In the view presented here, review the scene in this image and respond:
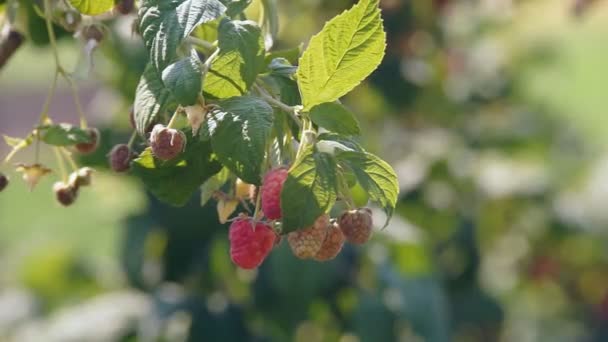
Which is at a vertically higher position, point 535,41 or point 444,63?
point 444,63

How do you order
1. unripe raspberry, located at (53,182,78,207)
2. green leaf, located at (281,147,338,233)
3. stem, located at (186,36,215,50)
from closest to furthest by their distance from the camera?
green leaf, located at (281,147,338,233) < stem, located at (186,36,215,50) < unripe raspberry, located at (53,182,78,207)

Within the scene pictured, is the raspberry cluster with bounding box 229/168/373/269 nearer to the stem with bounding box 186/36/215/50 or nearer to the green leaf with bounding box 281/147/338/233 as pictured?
the green leaf with bounding box 281/147/338/233

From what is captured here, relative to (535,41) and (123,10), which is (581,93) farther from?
(123,10)

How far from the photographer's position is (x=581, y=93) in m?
9.29

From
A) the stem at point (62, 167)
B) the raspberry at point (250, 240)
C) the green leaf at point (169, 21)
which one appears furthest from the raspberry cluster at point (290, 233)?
the stem at point (62, 167)

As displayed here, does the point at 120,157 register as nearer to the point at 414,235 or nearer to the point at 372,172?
the point at 372,172

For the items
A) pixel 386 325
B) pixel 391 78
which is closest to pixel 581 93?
pixel 391 78

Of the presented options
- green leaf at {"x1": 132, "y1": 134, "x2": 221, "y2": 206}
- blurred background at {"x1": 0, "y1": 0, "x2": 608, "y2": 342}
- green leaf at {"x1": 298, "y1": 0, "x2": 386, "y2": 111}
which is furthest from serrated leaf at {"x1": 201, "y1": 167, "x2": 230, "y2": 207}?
blurred background at {"x1": 0, "y1": 0, "x2": 608, "y2": 342}

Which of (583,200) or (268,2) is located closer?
(268,2)

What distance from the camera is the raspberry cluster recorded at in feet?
2.44

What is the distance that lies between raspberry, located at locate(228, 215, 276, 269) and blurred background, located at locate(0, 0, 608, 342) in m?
0.58

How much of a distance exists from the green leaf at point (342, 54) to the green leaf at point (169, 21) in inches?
2.6

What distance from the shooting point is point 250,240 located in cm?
77

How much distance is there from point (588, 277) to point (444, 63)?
0.65 m
